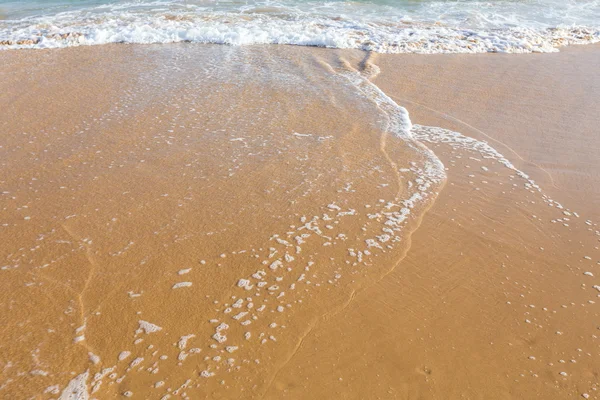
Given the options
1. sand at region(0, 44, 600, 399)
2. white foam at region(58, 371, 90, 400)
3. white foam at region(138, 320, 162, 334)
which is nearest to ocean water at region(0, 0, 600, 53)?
sand at region(0, 44, 600, 399)

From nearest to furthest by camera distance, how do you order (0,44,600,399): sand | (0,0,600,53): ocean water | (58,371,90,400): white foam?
(58,371,90,400): white foam
(0,44,600,399): sand
(0,0,600,53): ocean water

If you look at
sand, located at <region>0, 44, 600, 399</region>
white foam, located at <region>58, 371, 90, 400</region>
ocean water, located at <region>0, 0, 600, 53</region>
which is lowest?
ocean water, located at <region>0, 0, 600, 53</region>

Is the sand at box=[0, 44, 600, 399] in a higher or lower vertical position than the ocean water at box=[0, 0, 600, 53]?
higher

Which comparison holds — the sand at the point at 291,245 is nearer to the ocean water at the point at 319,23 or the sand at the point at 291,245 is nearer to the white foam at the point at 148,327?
the white foam at the point at 148,327

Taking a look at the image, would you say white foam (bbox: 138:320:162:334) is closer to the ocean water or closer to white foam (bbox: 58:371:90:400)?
white foam (bbox: 58:371:90:400)

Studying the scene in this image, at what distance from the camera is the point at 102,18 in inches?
472

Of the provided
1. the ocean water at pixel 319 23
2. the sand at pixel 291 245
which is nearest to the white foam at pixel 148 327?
the sand at pixel 291 245

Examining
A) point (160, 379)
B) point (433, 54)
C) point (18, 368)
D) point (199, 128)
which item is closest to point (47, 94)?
point (199, 128)

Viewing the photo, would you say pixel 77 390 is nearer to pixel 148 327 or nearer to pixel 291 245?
pixel 148 327

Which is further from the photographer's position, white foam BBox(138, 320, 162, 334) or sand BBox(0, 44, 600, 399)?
white foam BBox(138, 320, 162, 334)

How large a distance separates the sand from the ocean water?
3.72 meters

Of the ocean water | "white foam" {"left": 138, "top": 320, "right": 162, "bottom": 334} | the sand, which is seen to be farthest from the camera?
the ocean water

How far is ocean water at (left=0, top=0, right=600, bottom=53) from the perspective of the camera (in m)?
10.2

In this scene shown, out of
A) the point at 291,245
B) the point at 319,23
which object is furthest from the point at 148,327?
the point at 319,23
